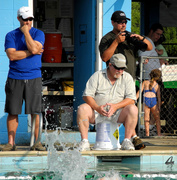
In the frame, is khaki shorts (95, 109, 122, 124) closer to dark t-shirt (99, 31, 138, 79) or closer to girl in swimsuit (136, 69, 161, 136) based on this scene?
dark t-shirt (99, 31, 138, 79)

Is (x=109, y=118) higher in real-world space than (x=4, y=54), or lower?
lower

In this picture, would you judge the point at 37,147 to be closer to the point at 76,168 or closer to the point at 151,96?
the point at 76,168

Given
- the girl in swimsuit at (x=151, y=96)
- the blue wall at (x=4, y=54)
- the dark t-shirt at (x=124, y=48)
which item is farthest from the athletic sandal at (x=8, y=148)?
the girl in swimsuit at (x=151, y=96)

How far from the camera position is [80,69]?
800 cm

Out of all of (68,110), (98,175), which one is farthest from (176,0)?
(98,175)

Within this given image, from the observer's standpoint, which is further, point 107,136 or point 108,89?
point 108,89

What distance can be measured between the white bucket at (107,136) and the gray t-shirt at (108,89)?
29 centimetres

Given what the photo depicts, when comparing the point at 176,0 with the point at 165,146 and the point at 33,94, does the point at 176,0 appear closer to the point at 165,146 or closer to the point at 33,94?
the point at 165,146

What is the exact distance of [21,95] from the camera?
A: 585 centimetres

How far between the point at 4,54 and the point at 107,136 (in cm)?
228

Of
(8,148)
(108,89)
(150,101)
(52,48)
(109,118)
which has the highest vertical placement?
(52,48)

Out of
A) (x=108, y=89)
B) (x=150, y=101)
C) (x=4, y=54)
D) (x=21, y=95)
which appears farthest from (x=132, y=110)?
(x=4, y=54)

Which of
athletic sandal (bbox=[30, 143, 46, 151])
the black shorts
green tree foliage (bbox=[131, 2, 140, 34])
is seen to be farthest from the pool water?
green tree foliage (bbox=[131, 2, 140, 34])

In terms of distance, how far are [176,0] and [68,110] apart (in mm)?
5163
